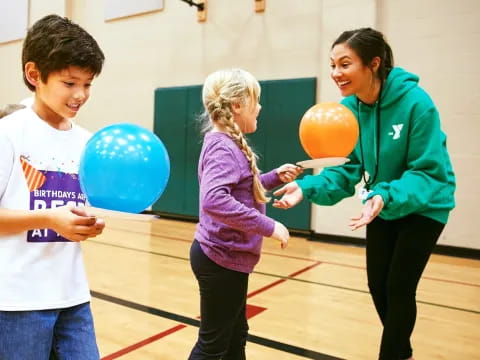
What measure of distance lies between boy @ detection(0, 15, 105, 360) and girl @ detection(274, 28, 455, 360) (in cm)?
87

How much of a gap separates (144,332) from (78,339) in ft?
4.45

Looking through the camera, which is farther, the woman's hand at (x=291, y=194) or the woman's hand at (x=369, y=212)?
the woman's hand at (x=291, y=194)

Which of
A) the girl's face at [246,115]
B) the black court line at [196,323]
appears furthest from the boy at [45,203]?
the black court line at [196,323]

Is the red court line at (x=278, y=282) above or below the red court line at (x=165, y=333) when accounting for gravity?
below

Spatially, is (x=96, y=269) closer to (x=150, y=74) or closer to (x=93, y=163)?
(x=93, y=163)

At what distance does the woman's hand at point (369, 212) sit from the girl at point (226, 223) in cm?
25

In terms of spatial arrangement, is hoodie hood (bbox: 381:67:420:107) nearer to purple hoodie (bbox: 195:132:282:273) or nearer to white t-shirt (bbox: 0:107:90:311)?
purple hoodie (bbox: 195:132:282:273)

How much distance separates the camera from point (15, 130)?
1143 mm

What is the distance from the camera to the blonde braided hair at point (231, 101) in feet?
5.22

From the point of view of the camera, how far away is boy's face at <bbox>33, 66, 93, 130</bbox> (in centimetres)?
117

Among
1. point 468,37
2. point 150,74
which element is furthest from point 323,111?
point 150,74

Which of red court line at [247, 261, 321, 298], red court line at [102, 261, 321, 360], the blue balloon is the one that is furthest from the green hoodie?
red court line at [247, 261, 321, 298]

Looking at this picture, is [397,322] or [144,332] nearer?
[397,322]

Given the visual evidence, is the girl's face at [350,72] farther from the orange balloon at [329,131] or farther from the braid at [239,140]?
the braid at [239,140]
